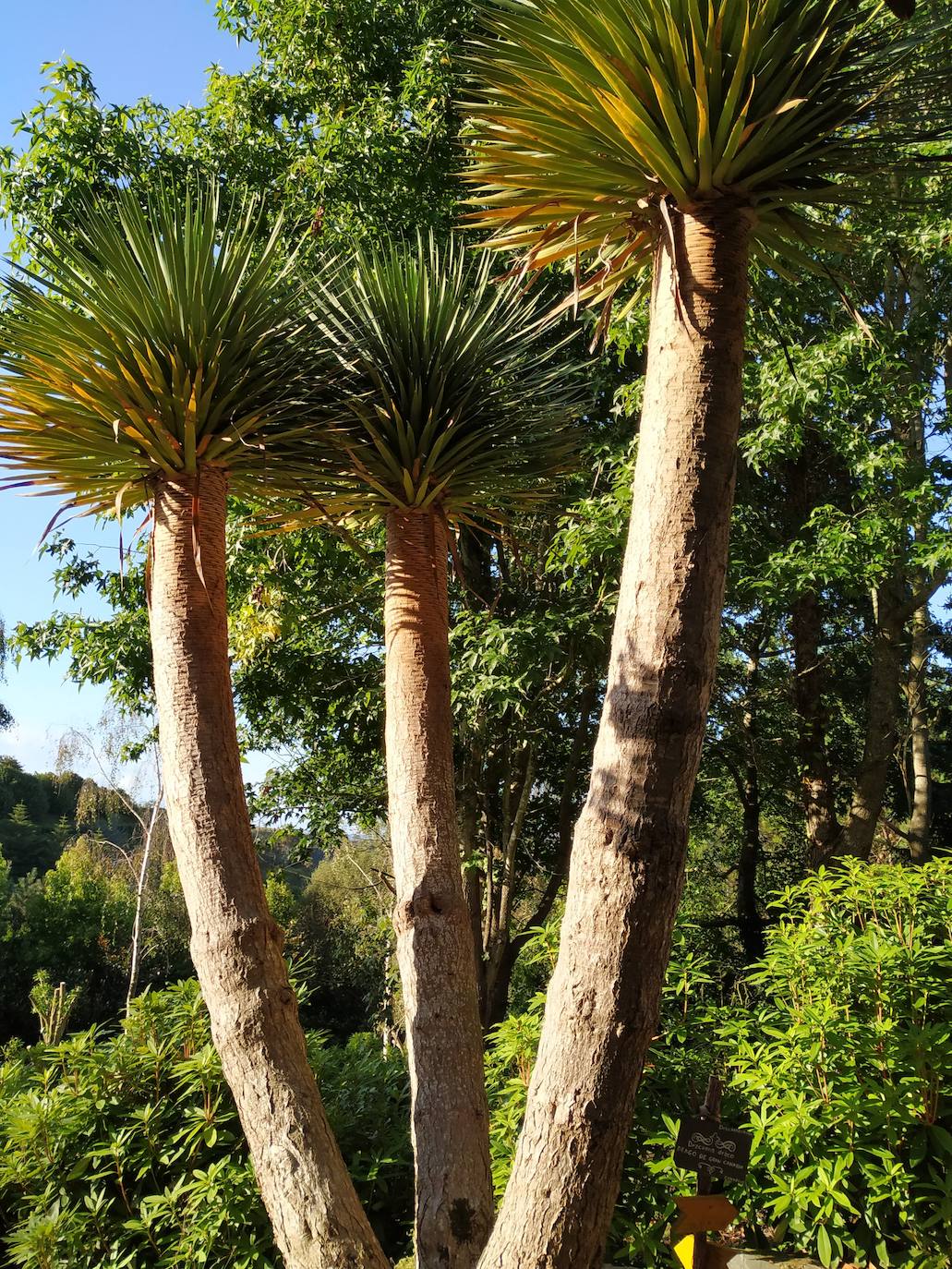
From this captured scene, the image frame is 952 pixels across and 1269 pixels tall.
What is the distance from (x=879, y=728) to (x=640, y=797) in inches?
308

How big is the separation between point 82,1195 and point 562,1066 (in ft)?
10.6

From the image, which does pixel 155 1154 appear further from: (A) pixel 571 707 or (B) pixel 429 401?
(A) pixel 571 707

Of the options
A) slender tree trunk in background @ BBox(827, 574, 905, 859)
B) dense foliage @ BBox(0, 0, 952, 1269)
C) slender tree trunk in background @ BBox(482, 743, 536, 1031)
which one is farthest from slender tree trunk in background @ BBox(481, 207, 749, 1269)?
slender tree trunk in background @ BBox(827, 574, 905, 859)

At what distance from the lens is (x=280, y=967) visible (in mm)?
3408

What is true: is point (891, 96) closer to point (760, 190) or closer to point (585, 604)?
point (760, 190)

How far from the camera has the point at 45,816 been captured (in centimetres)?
3550

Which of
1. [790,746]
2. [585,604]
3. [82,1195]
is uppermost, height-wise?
[585,604]

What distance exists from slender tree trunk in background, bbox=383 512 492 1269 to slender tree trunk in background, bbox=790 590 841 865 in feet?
21.2

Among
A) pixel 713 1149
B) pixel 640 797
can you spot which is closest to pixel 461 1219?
pixel 713 1149

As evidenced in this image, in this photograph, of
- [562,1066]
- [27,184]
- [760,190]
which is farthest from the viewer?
[27,184]

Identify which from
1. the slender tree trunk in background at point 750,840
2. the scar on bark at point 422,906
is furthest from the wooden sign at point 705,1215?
the slender tree trunk in background at point 750,840

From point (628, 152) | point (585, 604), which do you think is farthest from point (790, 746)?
point (628, 152)

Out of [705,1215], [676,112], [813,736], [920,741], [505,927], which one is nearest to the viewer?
[676,112]

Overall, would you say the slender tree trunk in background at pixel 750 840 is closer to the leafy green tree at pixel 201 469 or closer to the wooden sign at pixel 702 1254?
the leafy green tree at pixel 201 469
